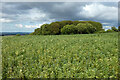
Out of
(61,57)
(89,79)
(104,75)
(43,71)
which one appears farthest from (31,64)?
(104,75)

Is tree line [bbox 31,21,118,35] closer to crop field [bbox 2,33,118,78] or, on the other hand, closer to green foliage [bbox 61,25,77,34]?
green foliage [bbox 61,25,77,34]

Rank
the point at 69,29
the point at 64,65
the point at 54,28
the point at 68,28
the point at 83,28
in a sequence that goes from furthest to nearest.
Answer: the point at 54,28 < the point at 83,28 < the point at 69,29 < the point at 68,28 < the point at 64,65

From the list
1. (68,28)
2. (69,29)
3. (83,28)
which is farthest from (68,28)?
(83,28)

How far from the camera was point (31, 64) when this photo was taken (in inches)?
223

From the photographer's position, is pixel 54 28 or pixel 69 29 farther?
pixel 54 28

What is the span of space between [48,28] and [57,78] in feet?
68.3

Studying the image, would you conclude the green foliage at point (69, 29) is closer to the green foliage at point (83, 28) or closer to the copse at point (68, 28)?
the copse at point (68, 28)

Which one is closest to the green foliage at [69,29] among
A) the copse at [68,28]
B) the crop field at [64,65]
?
the copse at [68,28]

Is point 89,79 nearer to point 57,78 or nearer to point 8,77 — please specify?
point 57,78

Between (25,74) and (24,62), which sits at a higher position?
(24,62)

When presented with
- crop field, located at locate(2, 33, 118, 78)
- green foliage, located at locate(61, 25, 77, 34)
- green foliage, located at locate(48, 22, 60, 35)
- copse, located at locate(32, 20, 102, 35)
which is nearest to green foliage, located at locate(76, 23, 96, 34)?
copse, located at locate(32, 20, 102, 35)

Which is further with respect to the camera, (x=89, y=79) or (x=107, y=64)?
(x=107, y=64)

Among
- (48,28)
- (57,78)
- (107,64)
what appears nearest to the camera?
(57,78)

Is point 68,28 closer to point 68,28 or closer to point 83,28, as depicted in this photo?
point 68,28
